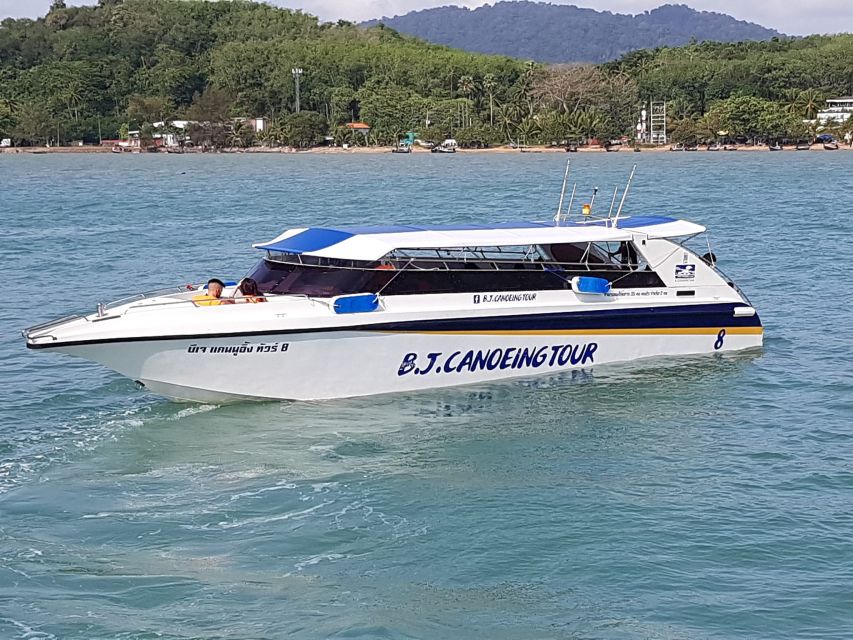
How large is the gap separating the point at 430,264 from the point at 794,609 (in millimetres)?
7526

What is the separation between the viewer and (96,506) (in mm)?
12461

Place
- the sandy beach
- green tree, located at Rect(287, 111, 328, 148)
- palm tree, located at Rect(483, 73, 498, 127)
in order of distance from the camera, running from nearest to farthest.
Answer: the sandy beach → green tree, located at Rect(287, 111, 328, 148) → palm tree, located at Rect(483, 73, 498, 127)

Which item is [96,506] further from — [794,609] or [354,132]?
[354,132]

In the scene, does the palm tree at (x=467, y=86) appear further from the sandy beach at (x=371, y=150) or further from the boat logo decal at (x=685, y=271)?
the boat logo decal at (x=685, y=271)

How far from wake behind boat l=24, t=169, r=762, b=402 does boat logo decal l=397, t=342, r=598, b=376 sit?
2cm

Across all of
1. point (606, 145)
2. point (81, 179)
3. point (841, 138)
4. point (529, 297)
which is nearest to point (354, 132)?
point (606, 145)

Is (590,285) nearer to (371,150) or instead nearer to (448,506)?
(448,506)

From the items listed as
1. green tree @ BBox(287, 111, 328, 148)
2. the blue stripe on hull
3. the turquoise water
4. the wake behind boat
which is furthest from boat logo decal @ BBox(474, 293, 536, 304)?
green tree @ BBox(287, 111, 328, 148)

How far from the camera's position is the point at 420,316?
15742 mm

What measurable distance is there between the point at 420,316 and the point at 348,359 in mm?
1095

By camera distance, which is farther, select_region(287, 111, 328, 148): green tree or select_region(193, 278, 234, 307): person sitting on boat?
select_region(287, 111, 328, 148): green tree

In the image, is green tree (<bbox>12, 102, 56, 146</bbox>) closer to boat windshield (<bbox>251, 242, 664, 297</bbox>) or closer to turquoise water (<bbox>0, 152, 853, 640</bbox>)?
turquoise water (<bbox>0, 152, 853, 640</bbox>)

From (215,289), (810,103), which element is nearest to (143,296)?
(215,289)

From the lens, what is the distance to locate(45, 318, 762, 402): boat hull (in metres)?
14.9
